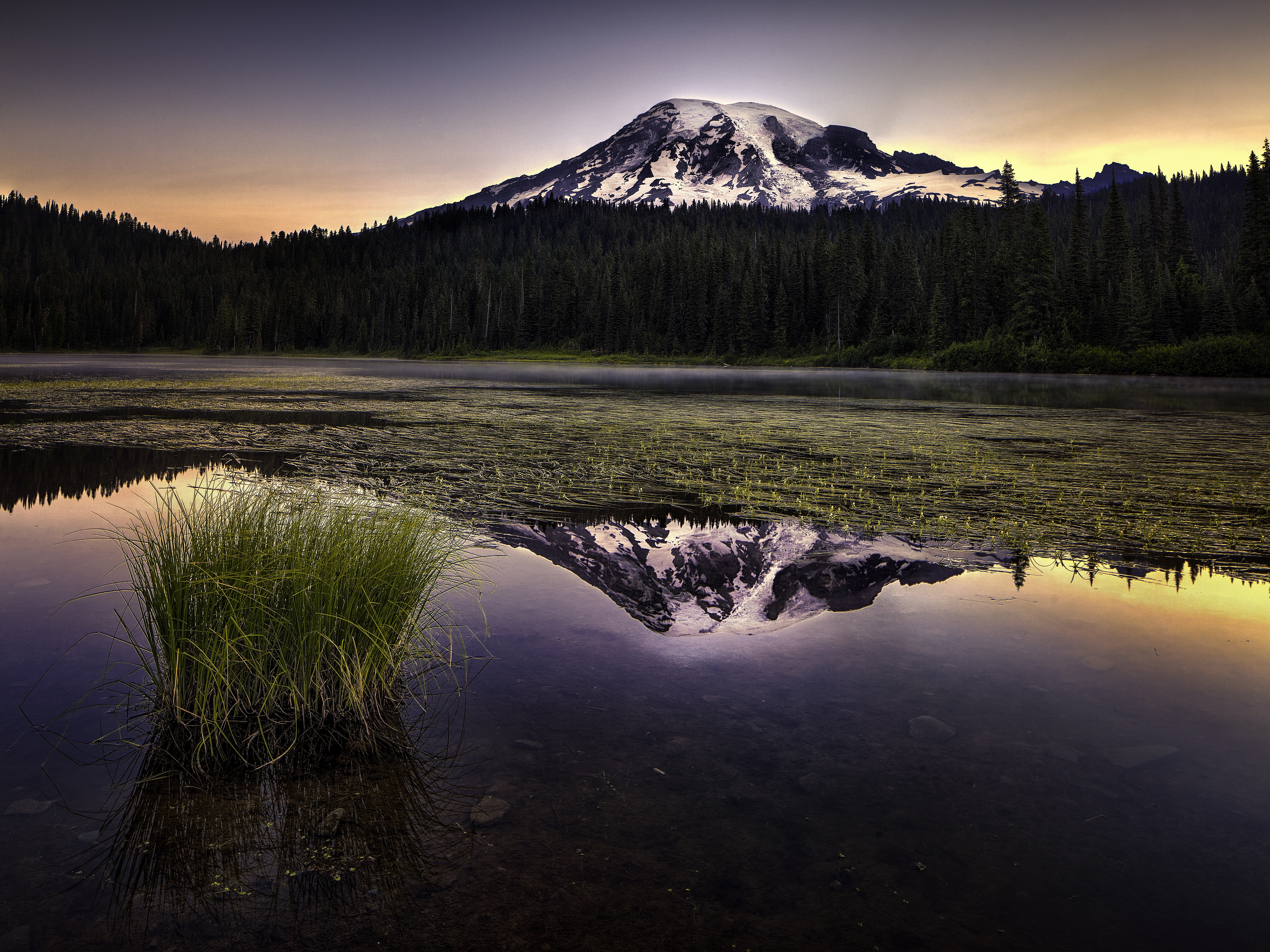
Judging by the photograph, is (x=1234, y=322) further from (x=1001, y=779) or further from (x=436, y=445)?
(x=1001, y=779)

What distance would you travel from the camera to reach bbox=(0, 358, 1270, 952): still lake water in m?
3.20

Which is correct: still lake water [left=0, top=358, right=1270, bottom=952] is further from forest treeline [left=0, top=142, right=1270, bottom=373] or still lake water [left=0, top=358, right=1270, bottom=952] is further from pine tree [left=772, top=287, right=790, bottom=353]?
pine tree [left=772, top=287, right=790, bottom=353]

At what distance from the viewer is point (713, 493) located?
1280cm

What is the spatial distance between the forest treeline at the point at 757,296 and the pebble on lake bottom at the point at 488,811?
261 feet

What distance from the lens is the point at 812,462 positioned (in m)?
16.4

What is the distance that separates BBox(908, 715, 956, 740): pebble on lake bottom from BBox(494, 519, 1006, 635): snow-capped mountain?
2.07m

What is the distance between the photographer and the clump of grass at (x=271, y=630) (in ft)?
14.8

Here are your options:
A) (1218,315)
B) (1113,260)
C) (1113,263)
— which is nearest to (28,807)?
(1218,315)

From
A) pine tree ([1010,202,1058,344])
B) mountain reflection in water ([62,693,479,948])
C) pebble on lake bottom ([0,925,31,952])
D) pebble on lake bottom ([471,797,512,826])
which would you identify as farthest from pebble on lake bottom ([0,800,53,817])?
pine tree ([1010,202,1058,344])

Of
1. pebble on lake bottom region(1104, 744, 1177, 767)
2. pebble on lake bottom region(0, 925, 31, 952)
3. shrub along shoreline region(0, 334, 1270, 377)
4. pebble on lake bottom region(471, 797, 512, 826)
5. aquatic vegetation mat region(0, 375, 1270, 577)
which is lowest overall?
pebble on lake bottom region(0, 925, 31, 952)

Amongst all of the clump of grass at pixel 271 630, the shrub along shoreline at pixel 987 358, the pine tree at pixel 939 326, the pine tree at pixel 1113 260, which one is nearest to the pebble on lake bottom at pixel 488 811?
the clump of grass at pixel 271 630

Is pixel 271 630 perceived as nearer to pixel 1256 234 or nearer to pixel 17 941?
pixel 17 941

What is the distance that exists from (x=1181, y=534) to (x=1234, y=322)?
85.5 metres

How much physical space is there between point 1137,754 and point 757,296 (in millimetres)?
116149
